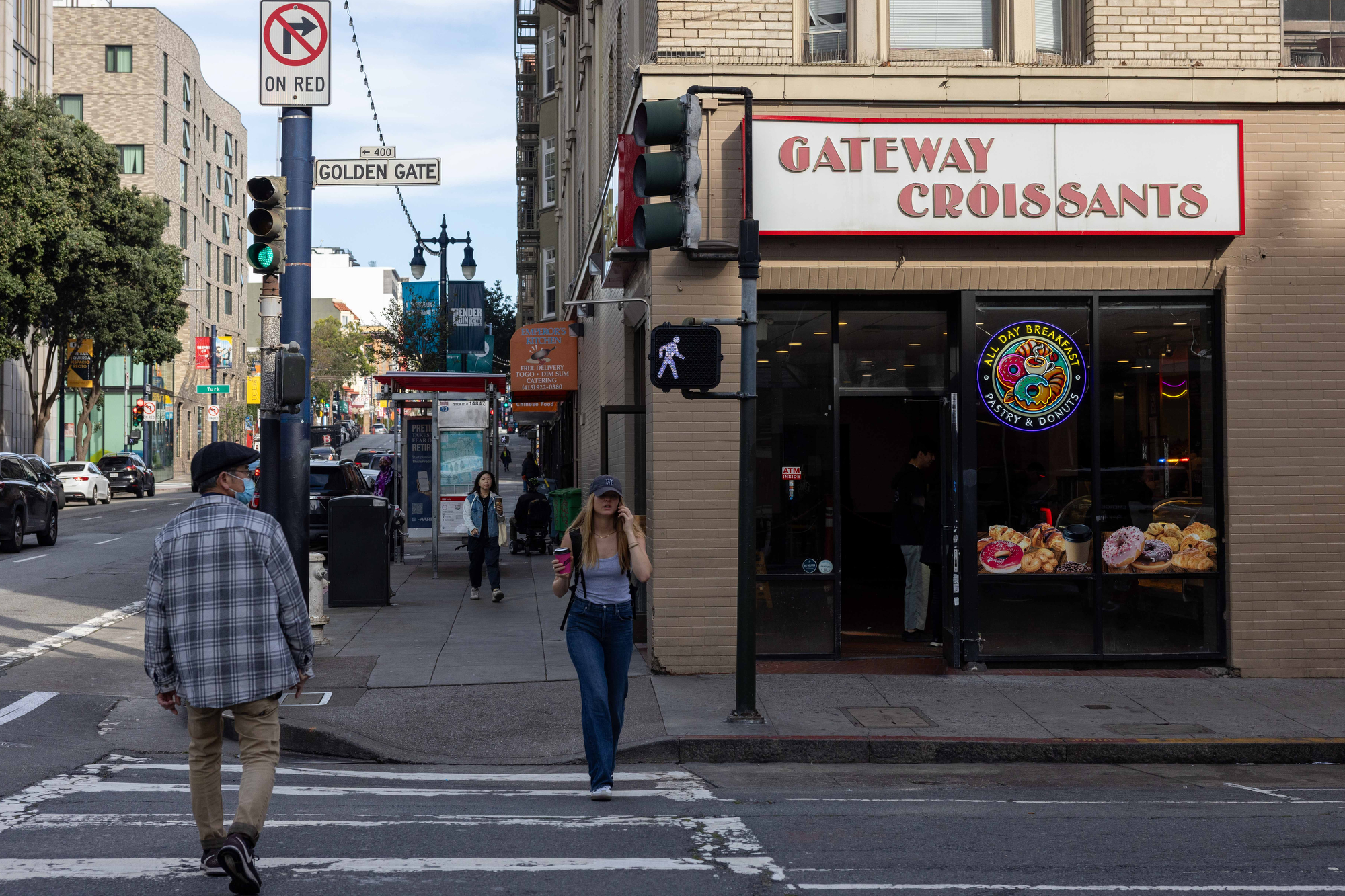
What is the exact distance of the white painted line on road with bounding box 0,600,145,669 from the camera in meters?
11.8

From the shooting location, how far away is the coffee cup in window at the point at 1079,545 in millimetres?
10906

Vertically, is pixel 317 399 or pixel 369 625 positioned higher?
pixel 317 399

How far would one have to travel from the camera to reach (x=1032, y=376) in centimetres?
1084

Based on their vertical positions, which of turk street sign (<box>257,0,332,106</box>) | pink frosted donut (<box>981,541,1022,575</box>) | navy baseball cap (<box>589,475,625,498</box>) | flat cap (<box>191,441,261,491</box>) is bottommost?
pink frosted donut (<box>981,541,1022,575</box>)

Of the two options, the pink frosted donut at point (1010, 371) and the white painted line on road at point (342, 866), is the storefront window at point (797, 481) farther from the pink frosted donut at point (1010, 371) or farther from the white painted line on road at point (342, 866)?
the white painted line on road at point (342, 866)

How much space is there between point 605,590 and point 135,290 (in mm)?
39382

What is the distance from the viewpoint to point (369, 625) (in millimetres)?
13844

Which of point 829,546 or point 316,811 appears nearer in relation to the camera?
point 316,811

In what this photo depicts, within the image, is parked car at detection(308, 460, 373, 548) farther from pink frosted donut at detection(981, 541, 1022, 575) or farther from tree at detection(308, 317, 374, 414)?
tree at detection(308, 317, 374, 414)

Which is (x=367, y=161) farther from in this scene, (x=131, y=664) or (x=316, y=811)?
(x=316, y=811)

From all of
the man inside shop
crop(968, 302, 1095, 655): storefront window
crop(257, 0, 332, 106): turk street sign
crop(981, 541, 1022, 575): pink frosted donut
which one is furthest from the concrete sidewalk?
crop(257, 0, 332, 106): turk street sign

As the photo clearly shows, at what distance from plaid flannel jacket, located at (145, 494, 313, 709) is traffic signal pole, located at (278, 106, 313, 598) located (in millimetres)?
5475

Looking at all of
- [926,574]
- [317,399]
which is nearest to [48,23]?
[317,399]

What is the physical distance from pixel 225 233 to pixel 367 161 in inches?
2847
